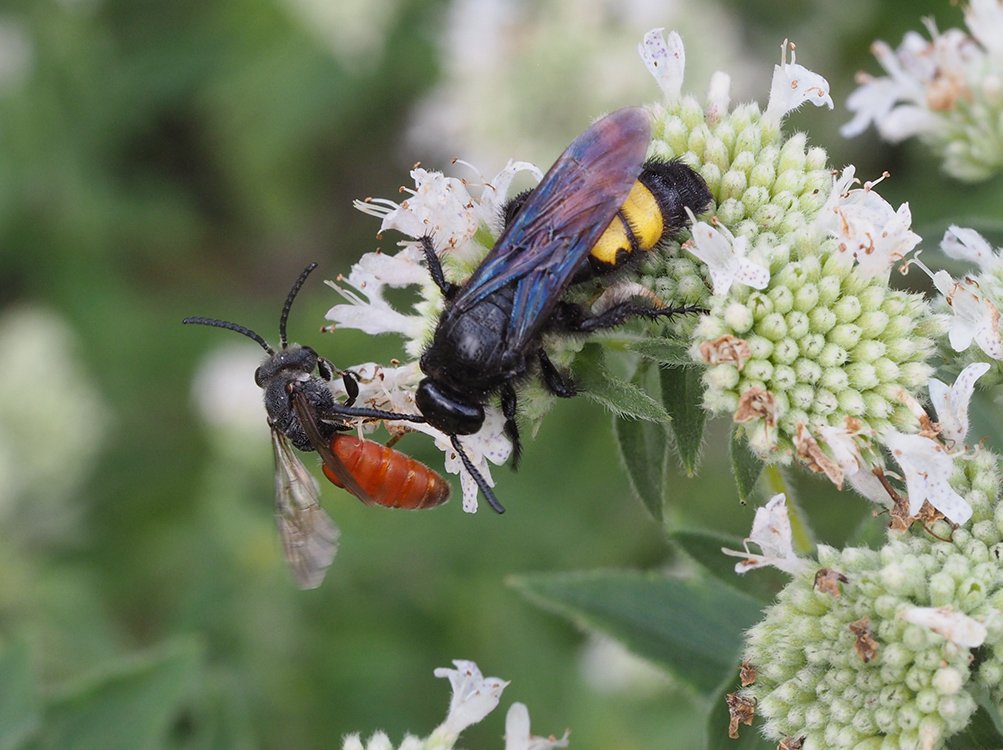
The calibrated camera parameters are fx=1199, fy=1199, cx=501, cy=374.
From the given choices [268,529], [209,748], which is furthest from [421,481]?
[268,529]

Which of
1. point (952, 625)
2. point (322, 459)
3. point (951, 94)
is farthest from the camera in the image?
point (951, 94)

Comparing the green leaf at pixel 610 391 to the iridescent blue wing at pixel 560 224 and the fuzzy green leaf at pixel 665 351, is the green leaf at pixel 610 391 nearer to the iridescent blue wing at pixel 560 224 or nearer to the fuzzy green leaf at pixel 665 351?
the fuzzy green leaf at pixel 665 351

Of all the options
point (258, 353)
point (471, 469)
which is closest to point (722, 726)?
point (471, 469)

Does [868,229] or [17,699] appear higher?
[868,229]

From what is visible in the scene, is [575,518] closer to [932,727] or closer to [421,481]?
[421,481]

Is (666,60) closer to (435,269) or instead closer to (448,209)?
(448,209)

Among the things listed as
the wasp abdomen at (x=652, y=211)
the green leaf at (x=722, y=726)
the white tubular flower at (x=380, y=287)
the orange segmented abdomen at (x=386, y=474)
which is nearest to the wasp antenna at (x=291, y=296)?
the white tubular flower at (x=380, y=287)
